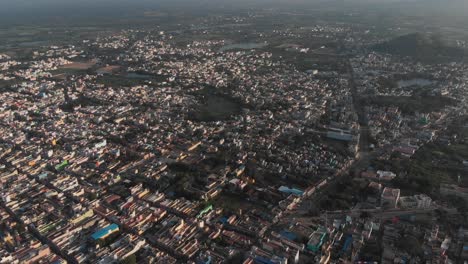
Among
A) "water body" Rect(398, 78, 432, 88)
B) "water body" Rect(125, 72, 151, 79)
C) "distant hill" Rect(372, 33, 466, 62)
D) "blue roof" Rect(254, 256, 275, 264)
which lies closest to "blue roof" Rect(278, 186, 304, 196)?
"blue roof" Rect(254, 256, 275, 264)

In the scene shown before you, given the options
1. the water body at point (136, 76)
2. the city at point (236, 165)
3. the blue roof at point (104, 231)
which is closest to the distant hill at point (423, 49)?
the city at point (236, 165)

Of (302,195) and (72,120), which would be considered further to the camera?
(72,120)

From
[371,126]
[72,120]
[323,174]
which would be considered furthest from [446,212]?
[72,120]

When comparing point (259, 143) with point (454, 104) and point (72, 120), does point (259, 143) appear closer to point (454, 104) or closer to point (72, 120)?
point (72, 120)

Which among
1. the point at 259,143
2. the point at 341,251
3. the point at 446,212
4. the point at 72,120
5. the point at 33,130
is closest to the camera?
the point at 341,251

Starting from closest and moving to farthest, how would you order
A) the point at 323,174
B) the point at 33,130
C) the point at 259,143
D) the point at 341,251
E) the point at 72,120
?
the point at 341,251
the point at 323,174
the point at 259,143
the point at 33,130
the point at 72,120

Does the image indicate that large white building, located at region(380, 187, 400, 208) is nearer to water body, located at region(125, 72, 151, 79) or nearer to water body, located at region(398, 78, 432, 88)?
water body, located at region(398, 78, 432, 88)
